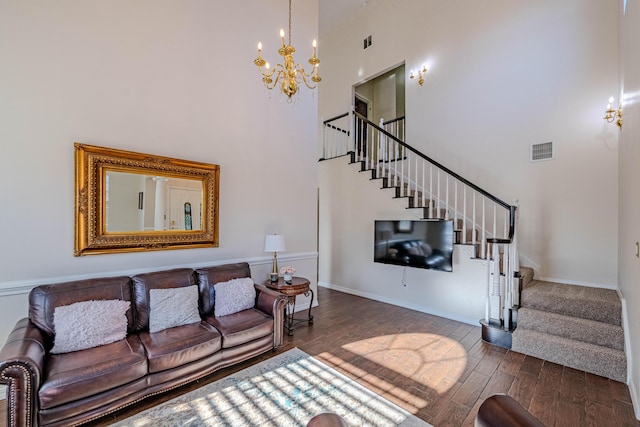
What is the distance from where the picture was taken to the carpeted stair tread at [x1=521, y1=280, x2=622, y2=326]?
10.1 ft

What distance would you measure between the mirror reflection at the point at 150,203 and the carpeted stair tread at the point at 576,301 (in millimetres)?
4316

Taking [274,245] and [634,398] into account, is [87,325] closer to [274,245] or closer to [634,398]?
[274,245]

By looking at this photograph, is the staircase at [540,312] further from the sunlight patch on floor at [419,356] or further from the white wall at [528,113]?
the sunlight patch on floor at [419,356]

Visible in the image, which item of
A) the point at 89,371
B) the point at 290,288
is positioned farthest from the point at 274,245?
the point at 89,371

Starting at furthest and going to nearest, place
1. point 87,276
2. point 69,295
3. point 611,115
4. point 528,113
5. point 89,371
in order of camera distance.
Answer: point 528,113
point 611,115
point 87,276
point 69,295
point 89,371

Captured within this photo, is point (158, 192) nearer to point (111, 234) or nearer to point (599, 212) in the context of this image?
point (111, 234)

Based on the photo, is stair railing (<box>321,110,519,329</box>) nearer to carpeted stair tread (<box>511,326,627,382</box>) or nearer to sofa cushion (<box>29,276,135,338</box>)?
carpeted stair tread (<box>511,326,627,382</box>)

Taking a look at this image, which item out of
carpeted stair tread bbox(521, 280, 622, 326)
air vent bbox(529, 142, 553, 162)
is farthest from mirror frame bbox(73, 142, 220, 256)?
air vent bbox(529, 142, 553, 162)

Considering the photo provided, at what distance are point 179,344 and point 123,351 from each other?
0.40m

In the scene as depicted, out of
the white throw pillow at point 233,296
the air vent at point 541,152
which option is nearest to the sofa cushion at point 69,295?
the white throw pillow at point 233,296

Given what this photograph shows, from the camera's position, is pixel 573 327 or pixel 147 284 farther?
pixel 573 327


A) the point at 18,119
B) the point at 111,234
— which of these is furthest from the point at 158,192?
the point at 18,119

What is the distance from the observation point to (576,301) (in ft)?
10.6

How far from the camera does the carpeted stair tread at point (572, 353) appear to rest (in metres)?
2.66
